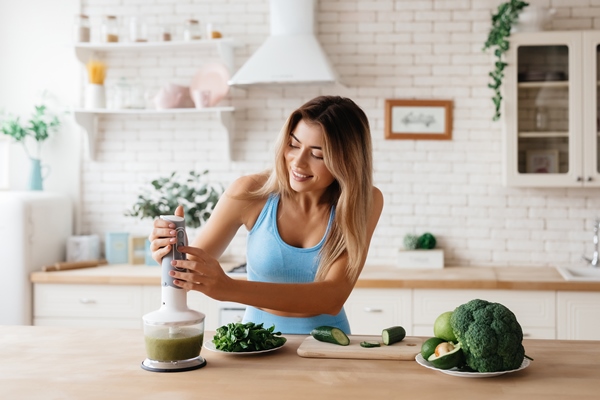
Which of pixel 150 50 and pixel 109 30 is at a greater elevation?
pixel 109 30

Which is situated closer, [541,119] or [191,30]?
[541,119]

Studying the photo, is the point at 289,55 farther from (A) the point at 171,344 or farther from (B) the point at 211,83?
(A) the point at 171,344

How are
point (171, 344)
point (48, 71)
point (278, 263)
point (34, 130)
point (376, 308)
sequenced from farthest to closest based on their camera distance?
point (48, 71) → point (34, 130) → point (376, 308) → point (278, 263) → point (171, 344)

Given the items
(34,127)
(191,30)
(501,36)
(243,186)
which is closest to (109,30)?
(191,30)

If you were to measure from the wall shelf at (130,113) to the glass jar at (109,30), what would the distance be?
46 cm

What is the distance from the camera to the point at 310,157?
2.44m

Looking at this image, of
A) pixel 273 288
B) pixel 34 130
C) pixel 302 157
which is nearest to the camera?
pixel 273 288

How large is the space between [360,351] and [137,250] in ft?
9.48

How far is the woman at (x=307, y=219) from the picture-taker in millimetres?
2404

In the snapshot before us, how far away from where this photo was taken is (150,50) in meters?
4.90

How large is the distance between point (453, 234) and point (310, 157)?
2.50m

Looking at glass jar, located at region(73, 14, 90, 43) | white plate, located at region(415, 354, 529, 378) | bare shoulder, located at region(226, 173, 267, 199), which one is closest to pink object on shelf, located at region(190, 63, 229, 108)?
glass jar, located at region(73, 14, 90, 43)

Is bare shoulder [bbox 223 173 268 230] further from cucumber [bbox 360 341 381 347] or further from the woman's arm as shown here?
cucumber [bbox 360 341 381 347]

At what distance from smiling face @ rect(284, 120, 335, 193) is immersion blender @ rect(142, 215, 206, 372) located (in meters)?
0.53
